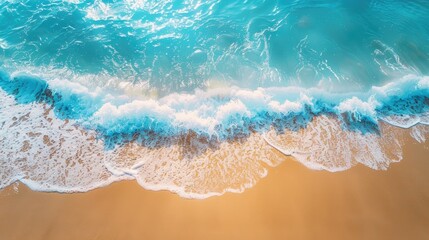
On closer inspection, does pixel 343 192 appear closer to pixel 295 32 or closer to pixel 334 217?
pixel 334 217

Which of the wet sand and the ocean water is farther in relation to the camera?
the ocean water

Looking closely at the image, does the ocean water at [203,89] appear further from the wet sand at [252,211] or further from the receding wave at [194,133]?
the wet sand at [252,211]

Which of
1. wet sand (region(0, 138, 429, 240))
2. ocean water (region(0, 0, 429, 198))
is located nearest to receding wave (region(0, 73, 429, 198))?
ocean water (region(0, 0, 429, 198))

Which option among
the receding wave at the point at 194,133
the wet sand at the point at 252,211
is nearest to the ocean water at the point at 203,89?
the receding wave at the point at 194,133

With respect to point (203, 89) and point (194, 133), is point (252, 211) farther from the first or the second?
point (203, 89)

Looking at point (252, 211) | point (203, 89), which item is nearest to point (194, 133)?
point (203, 89)

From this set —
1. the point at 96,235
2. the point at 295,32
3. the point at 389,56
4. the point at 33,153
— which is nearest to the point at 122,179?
the point at 96,235

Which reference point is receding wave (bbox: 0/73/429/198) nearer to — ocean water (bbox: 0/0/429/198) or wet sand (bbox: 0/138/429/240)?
ocean water (bbox: 0/0/429/198)
